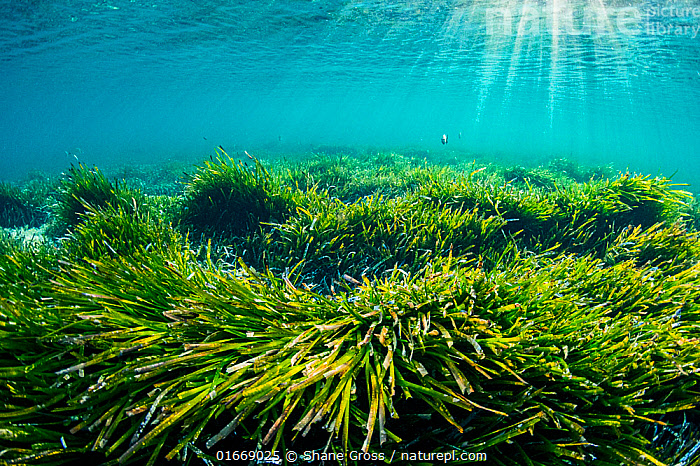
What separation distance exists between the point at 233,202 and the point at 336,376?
457 centimetres

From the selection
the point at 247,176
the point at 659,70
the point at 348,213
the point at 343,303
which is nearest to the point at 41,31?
the point at 247,176

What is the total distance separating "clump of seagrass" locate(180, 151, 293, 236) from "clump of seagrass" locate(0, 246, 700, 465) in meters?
3.17

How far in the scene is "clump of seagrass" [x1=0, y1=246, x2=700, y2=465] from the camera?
170cm

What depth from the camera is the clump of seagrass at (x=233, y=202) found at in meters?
5.70

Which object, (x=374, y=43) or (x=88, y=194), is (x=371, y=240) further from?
(x=374, y=43)

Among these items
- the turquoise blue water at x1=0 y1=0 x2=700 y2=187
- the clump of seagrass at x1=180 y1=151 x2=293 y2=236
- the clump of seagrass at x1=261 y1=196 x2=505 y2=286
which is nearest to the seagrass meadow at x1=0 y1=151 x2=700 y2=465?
the clump of seagrass at x1=261 y1=196 x2=505 y2=286

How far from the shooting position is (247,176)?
5840 millimetres

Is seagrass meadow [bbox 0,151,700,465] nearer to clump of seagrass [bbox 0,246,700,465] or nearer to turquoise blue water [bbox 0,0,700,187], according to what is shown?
clump of seagrass [bbox 0,246,700,465]

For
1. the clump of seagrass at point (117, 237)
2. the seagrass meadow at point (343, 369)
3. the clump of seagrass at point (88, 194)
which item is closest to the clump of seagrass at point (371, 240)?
the clump of seagrass at point (117, 237)

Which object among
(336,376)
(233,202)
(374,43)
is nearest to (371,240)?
(233,202)

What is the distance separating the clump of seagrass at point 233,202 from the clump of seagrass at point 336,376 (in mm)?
3171

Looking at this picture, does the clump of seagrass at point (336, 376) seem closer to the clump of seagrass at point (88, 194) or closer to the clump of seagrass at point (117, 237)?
the clump of seagrass at point (117, 237)

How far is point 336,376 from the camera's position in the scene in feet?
6.16

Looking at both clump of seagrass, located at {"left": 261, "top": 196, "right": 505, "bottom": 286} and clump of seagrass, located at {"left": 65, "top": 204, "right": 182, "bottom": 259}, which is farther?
clump of seagrass, located at {"left": 261, "top": 196, "right": 505, "bottom": 286}
